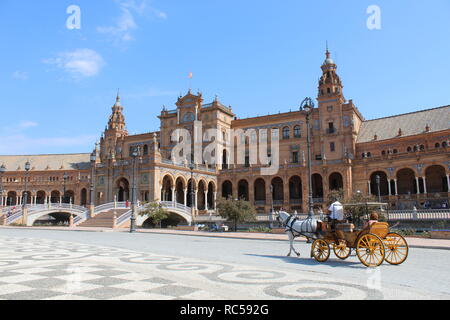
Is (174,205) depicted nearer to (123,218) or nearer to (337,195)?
(123,218)

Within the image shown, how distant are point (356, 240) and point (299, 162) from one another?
43.0 meters

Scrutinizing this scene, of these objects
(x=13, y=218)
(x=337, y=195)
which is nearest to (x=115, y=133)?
(x=13, y=218)

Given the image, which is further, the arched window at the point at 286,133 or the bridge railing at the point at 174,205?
the arched window at the point at 286,133

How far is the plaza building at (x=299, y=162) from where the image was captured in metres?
42.7

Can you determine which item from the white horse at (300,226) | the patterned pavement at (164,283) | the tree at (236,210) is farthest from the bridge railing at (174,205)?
the patterned pavement at (164,283)

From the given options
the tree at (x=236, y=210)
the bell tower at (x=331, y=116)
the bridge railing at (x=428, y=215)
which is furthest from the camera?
the bell tower at (x=331, y=116)

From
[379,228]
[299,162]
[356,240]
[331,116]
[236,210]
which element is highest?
[331,116]

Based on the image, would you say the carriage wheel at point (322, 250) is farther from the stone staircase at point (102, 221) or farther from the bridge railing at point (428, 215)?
the stone staircase at point (102, 221)

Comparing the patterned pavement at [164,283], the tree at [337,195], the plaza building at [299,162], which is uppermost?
the plaza building at [299,162]

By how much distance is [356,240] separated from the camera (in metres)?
9.05

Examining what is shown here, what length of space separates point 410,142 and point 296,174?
50.1ft

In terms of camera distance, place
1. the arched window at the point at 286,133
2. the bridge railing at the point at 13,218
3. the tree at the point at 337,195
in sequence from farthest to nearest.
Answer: the arched window at the point at 286,133 → the bridge railing at the point at 13,218 → the tree at the point at 337,195

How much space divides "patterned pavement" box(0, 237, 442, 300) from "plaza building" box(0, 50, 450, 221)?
28.4 m
